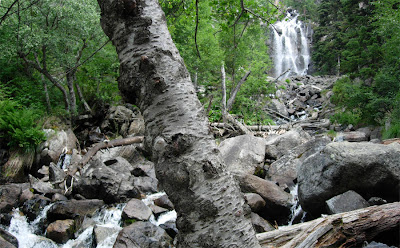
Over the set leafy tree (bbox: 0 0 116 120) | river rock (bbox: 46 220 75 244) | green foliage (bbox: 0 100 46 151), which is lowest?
river rock (bbox: 46 220 75 244)

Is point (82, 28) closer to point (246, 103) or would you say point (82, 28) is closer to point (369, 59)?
point (246, 103)

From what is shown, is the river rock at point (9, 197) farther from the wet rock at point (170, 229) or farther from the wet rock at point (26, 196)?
the wet rock at point (170, 229)

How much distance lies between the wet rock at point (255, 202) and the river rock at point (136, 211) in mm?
2614

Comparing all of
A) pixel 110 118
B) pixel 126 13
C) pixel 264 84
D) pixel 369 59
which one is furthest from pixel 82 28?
pixel 369 59

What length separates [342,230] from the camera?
2465 millimetres

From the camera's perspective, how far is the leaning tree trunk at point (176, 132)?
1.37 m

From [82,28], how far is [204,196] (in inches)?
551

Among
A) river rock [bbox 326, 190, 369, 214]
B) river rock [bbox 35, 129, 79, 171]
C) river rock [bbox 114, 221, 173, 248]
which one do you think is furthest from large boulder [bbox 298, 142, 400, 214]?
river rock [bbox 35, 129, 79, 171]

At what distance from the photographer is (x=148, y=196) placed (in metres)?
8.02

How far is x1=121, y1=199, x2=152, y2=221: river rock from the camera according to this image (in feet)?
21.4

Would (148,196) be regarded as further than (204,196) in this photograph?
Yes

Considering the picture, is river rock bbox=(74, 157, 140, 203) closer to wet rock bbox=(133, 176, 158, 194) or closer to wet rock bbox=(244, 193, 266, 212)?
wet rock bbox=(133, 176, 158, 194)

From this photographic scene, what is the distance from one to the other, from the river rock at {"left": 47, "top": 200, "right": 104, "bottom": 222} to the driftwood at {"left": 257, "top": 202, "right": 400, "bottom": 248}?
18.3 feet

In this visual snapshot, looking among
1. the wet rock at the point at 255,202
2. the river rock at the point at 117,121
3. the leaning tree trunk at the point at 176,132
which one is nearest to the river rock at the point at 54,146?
the river rock at the point at 117,121
